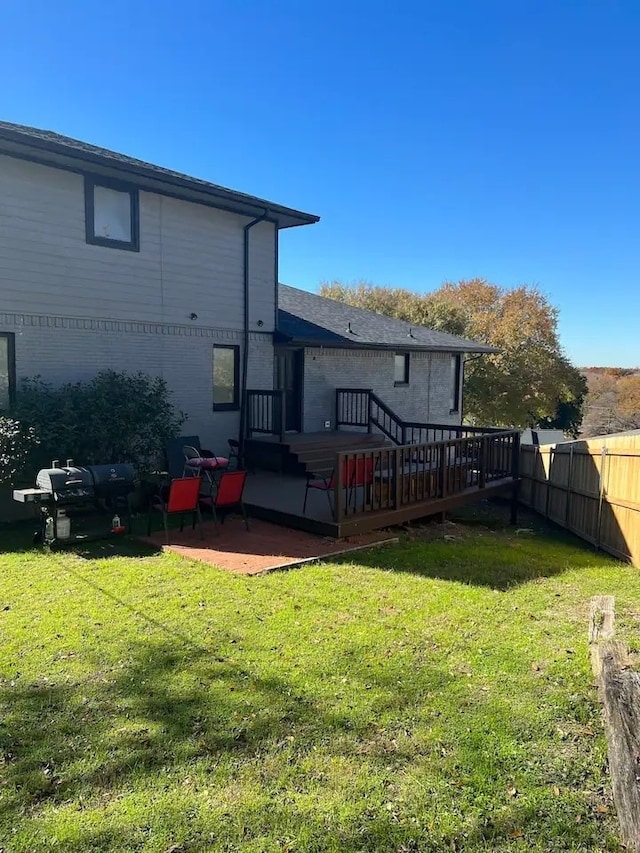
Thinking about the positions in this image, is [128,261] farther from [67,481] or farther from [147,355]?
[67,481]

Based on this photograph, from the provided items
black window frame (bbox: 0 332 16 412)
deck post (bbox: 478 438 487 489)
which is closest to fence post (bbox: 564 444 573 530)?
deck post (bbox: 478 438 487 489)

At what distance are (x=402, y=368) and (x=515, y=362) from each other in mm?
16995

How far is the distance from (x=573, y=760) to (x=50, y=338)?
9.31 m

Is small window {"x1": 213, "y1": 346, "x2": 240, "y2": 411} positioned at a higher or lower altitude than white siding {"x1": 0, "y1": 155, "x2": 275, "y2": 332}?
lower

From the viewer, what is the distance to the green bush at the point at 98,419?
848 cm

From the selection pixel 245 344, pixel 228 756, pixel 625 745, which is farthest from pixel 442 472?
pixel 625 745

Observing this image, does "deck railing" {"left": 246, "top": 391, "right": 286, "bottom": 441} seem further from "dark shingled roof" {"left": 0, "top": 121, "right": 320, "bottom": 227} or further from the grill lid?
the grill lid


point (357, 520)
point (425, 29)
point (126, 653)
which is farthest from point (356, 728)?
point (425, 29)

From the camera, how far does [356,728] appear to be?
3.48m

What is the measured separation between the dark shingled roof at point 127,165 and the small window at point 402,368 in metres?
5.79

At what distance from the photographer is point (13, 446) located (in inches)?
320

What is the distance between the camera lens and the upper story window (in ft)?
32.9

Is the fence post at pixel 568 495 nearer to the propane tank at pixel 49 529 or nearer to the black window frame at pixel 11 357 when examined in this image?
the propane tank at pixel 49 529

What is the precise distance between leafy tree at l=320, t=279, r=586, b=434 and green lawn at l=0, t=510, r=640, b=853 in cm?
2707
